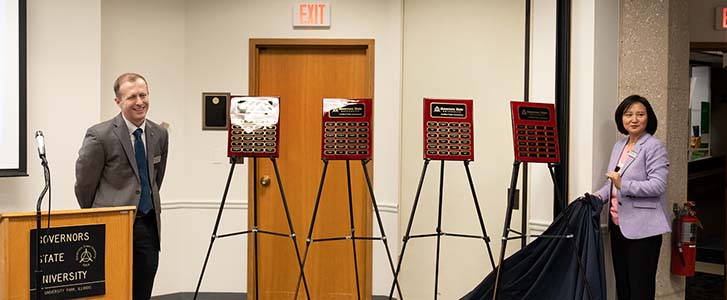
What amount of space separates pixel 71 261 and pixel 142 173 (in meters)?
0.63

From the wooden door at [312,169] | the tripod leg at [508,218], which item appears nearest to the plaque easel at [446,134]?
the tripod leg at [508,218]

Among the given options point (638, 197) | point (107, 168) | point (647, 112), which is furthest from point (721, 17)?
point (107, 168)

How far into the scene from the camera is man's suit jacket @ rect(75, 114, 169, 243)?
2951mm

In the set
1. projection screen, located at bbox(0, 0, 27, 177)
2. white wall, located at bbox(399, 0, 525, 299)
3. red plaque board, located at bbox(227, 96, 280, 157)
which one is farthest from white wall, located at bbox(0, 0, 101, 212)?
white wall, located at bbox(399, 0, 525, 299)

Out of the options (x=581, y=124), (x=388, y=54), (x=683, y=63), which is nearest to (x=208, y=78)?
(x=388, y=54)

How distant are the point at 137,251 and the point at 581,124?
8.27 ft

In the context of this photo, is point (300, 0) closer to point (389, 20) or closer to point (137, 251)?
point (389, 20)

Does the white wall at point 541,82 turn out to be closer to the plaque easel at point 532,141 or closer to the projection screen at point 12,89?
the plaque easel at point 532,141

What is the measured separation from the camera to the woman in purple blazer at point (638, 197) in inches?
137

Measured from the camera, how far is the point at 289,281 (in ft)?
15.7

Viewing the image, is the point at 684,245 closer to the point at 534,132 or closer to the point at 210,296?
the point at 534,132

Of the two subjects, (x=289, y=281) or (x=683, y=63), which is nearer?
(x=683, y=63)

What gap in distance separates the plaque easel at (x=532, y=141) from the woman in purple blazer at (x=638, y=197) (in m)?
0.34

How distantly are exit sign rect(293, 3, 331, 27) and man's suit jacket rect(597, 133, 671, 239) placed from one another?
7.51ft
